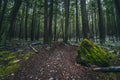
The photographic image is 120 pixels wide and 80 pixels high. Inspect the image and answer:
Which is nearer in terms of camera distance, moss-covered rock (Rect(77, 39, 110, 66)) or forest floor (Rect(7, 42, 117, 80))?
forest floor (Rect(7, 42, 117, 80))

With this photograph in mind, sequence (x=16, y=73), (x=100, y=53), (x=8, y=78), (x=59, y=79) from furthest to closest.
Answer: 1. (x=100, y=53)
2. (x=16, y=73)
3. (x=8, y=78)
4. (x=59, y=79)

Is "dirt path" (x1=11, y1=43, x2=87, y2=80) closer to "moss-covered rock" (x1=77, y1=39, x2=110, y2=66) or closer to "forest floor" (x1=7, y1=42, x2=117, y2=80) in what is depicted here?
"forest floor" (x1=7, y1=42, x2=117, y2=80)

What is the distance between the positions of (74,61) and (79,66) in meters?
0.81

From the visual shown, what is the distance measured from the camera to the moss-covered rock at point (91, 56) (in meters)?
7.31

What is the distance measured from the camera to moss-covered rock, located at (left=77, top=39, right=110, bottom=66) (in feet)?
24.0

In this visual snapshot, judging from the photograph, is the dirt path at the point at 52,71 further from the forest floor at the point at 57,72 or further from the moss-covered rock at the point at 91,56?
the moss-covered rock at the point at 91,56

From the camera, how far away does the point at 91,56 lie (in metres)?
7.54

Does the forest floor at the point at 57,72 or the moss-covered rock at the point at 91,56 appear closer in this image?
the forest floor at the point at 57,72

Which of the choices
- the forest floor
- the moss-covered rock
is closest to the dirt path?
the forest floor

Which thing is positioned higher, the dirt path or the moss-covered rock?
the moss-covered rock

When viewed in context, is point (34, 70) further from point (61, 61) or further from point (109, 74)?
point (109, 74)

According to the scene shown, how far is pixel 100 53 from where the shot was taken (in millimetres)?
7754

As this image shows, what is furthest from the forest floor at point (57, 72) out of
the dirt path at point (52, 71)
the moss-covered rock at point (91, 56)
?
the moss-covered rock at point (91, 56)

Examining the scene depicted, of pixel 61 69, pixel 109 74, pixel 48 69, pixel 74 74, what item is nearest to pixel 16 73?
pixel 48 69
